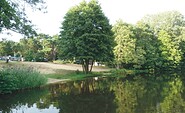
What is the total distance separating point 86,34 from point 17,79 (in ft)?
58.0

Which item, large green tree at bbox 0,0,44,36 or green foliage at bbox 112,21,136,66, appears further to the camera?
green foliage at bbox 112,21,136,66

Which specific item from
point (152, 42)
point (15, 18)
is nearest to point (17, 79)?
point (15, 18)

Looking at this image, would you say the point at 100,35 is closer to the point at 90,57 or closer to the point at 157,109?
the point at 90,57

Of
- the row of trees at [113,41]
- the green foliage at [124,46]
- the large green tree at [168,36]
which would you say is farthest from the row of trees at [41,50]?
the large green tree at [168,36]

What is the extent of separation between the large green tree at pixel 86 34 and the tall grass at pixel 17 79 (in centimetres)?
1365

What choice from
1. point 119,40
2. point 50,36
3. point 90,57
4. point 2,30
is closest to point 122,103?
point 2,30

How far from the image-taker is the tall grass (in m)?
17.8

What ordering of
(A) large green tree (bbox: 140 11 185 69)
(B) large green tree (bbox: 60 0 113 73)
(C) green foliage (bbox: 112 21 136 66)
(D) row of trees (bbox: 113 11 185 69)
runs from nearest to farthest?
(B) large green tree (bbox: 60 0 113 73) → (C) green foliage (bbox: 112 21 136 66) → (D) row of trees (bbox: 113 11 185 69) → (A) large green tree (bbox: 140 11 185 69)

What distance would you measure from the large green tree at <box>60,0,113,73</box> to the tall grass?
1365 centimetres

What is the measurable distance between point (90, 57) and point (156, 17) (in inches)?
1603

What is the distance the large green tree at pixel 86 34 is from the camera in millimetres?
36312

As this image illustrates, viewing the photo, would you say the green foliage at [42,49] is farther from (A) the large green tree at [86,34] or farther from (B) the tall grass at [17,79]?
(B) the tall grass at [17,79]

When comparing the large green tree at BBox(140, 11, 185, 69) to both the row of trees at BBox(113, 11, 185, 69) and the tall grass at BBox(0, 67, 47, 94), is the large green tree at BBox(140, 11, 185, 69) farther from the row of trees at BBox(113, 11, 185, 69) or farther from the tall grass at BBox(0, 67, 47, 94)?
the tall grass at BBox(0, 67, 47, 94)

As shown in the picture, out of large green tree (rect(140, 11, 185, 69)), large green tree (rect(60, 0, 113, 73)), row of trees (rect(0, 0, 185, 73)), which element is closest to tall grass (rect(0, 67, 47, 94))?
row of trees (rect(0, 0, 185, 73))
